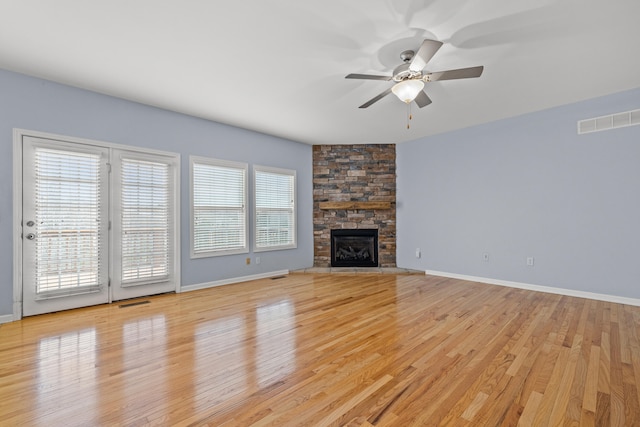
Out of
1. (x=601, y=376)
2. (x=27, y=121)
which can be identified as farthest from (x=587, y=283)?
(x=27, y=121)

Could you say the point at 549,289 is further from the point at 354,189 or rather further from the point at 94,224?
the point at 94,224

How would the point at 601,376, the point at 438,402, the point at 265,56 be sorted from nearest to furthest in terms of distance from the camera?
the point at 438,402, the point at 601,376, the point at 265,56

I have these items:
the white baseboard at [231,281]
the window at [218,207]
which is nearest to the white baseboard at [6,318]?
the white baseboard at [231,281]

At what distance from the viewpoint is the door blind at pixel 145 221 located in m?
3.80

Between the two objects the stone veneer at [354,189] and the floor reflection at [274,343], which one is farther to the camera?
the stone veneer at [354,189]

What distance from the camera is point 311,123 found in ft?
15.3

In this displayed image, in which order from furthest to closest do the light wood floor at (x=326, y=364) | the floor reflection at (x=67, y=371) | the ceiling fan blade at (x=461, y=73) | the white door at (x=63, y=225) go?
the white door at (x=63, y=225), the ceiling fan blade at (x=461, y=73), the floor reflection at (x=67, y=371), the light wood floor at (x=326, y=364)

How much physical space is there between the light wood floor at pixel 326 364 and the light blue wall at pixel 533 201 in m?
0.75

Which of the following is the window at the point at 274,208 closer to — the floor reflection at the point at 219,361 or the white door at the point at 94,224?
the white door at the point at 94,224

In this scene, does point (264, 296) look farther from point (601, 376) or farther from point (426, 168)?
point (426, 168)

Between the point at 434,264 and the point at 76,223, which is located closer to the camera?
the point at 76,223

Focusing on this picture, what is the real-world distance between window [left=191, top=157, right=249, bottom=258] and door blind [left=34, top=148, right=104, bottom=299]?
1219 mm

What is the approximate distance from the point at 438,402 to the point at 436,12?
2.70m

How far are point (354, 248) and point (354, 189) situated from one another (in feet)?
4.18
